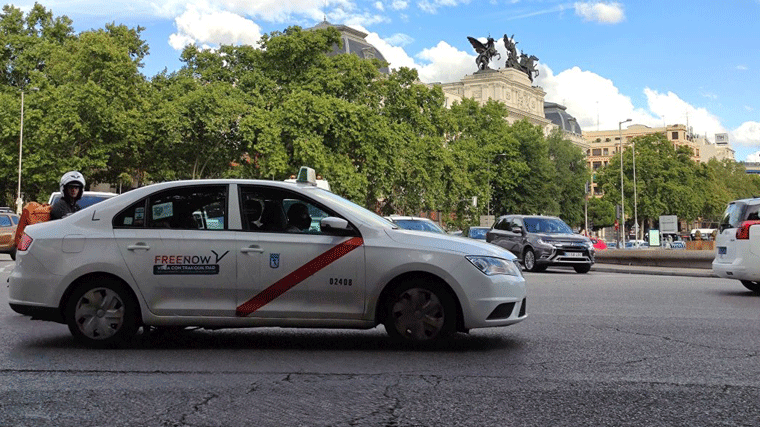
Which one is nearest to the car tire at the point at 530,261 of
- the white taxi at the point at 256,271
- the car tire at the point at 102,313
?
the white taxi at the point at 256,271

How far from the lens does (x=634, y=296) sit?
14.8 metres

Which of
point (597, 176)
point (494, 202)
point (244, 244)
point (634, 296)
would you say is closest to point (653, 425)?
point (244, 244)

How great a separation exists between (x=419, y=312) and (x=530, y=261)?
18516 millimetres

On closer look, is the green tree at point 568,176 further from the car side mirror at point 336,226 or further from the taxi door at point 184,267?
the taxi door at point 184,267

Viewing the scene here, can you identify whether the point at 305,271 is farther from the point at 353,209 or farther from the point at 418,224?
the point at 418,224

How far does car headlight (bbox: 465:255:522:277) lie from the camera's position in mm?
7711

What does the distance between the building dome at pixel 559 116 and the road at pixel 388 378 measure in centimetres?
14049

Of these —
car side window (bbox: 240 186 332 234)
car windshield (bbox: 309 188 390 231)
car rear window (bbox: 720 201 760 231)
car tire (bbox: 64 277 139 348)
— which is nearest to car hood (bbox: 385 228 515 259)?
car windshield (bbox: 309 188 390 231)

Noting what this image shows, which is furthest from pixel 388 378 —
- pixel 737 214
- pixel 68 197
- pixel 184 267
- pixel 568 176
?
pixel 568 176

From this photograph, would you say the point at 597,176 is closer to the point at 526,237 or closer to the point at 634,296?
the point at 526,237

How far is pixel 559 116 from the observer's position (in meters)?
148

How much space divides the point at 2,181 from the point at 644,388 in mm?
54757

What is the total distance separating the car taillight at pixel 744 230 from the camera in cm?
1516

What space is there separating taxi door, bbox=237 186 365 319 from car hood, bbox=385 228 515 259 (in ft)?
1.16
